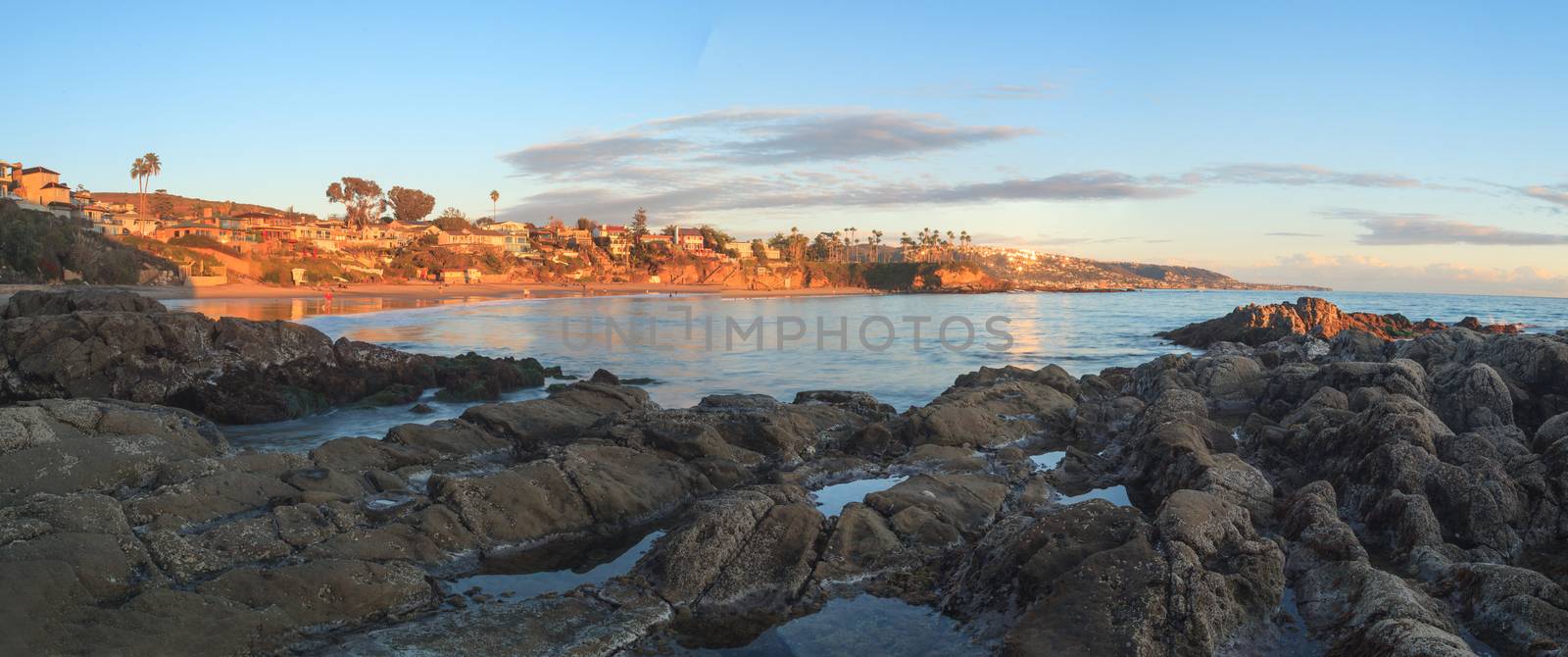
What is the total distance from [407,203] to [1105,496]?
165 metres

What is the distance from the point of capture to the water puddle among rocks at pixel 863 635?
638 cm

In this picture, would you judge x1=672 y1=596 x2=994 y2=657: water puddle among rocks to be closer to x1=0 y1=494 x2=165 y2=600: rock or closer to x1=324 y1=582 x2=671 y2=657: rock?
x1=324 y1=582 x2=671 y2=657: rock

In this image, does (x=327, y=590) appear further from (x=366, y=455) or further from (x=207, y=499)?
(x=366, y=455)

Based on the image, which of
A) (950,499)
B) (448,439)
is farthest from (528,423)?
(950,499)

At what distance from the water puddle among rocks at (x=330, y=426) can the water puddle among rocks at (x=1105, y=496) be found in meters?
10.2

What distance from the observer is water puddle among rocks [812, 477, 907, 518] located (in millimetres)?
10242

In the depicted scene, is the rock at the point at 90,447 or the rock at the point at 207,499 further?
the rock at the point at 90,447

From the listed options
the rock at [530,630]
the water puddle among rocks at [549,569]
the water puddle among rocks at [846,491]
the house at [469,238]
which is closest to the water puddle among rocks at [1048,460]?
the water puddle among rocks at [846,491]

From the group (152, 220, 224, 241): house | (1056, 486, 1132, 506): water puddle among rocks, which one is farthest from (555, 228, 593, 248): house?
(1056, 486, 1132, 506): water puddle among rocks

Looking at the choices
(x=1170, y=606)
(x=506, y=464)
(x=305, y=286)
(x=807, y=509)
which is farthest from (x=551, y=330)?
(x=305, y=286)

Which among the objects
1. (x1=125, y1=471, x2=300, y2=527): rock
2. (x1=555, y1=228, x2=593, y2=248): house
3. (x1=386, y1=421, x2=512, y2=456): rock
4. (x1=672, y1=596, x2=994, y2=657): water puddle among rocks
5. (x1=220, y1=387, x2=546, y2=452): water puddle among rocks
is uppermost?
(x1=555, y1=228, x2=593, y2=248): house

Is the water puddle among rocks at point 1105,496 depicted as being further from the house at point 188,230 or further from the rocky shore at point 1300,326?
the house at point 188,230

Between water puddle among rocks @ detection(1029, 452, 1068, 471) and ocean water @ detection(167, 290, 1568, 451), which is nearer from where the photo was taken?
water puddle among rocks @ detection(1029, 452, 1068, 471)

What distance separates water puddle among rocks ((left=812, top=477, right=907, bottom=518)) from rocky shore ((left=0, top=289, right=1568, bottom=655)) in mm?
269
